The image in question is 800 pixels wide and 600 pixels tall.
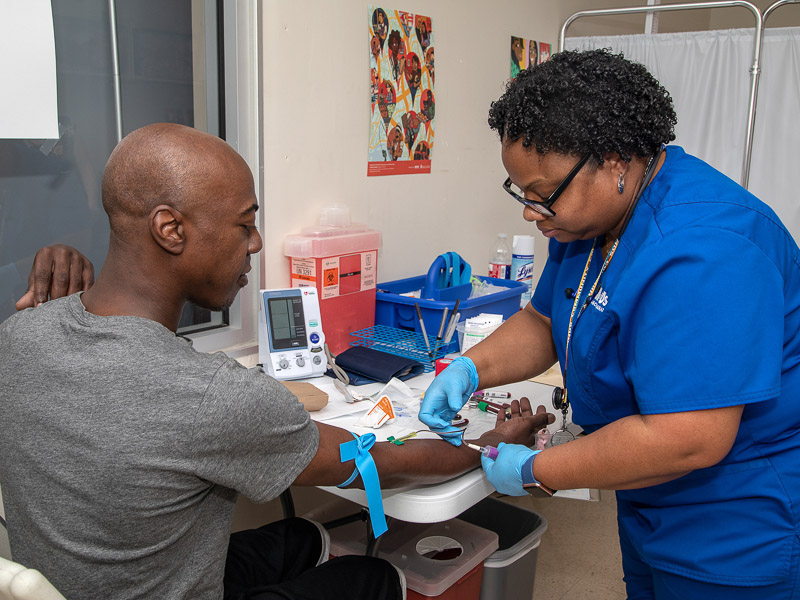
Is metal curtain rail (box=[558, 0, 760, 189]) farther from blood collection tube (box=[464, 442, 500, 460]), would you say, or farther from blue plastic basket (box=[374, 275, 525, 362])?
blood collection tube (box=[464, 442, 500, 460])

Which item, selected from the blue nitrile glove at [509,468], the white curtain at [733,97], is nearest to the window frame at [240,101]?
the blue nitrile glove at [509,468]

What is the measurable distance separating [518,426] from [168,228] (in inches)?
33.8

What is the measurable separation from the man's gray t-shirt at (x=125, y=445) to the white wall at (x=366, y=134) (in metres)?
1.06

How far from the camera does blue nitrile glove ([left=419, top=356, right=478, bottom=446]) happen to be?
4.52 ft

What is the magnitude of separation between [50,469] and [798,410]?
1.10 meters

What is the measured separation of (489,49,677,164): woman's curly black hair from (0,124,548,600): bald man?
0.47 metres

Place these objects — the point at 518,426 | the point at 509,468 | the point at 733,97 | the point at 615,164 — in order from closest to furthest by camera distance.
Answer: the point at 615,164
the point at 509,468
the point at 518,426
the point at 733,97

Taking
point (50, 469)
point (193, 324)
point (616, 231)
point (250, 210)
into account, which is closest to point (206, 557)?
point (50, 469)

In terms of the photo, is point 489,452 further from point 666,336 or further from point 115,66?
point 115,66

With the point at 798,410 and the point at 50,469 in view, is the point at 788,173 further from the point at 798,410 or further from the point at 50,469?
the point at 50,469

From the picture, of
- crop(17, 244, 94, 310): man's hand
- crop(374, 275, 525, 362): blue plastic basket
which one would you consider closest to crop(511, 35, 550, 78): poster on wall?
crop(374, 275, 525, 362): blue plastic basket

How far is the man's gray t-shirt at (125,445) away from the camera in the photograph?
2.84 ft

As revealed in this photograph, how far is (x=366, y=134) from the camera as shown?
221cm

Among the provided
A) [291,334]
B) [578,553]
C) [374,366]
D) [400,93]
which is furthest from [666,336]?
[578,553]
